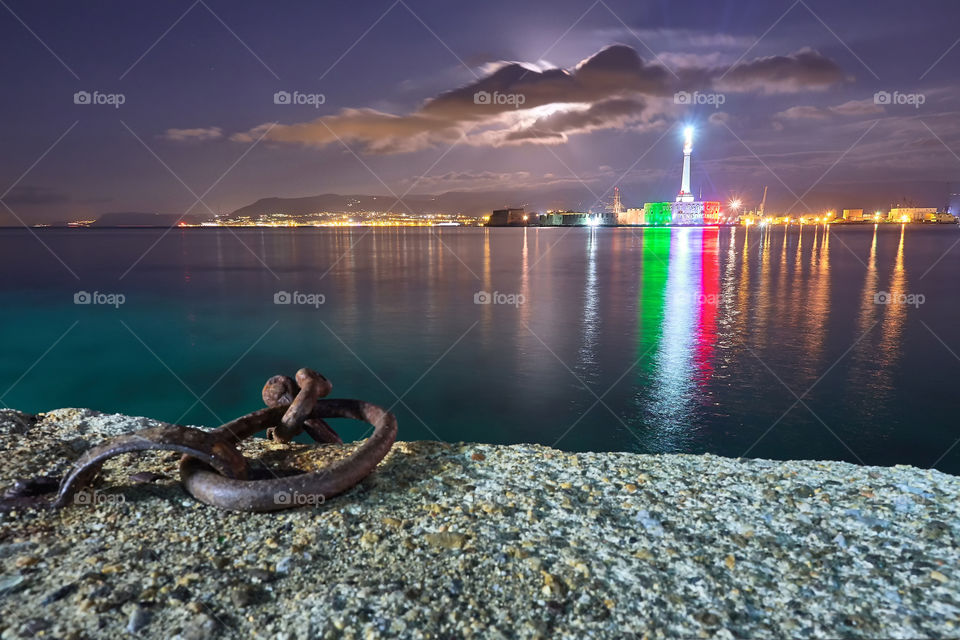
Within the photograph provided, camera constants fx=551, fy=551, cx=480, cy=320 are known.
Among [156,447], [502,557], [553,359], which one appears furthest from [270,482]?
[553,359]

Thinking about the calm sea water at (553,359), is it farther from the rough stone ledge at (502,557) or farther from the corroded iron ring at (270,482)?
the corroded iron ring at (270,482)

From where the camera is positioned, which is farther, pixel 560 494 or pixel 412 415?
pixel 412 415

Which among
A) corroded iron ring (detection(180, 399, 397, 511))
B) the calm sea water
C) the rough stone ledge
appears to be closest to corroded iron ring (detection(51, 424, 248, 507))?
corroded iron ring (detection(180, 399, 397, 511))

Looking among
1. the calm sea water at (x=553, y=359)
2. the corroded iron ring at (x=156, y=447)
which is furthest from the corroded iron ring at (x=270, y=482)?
the calm sea water at (x=553, y=359)

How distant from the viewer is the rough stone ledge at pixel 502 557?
295 centimetres

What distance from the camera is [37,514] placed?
12.4ft

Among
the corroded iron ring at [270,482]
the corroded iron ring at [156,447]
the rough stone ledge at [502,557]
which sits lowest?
the rough stone ledge at [502,557]

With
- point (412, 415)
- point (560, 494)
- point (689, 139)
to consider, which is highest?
point (689, 139)

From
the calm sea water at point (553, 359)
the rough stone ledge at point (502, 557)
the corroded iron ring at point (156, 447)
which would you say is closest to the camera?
the rough stone ledge at point (502, 557)

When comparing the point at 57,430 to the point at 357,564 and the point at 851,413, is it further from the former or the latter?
the point at 851,413

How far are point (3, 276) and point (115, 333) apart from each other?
25751 mm

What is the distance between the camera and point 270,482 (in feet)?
12.6

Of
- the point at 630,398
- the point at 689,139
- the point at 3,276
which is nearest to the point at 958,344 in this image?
the point at 630,398

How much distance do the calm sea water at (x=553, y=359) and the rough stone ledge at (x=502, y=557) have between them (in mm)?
5650
